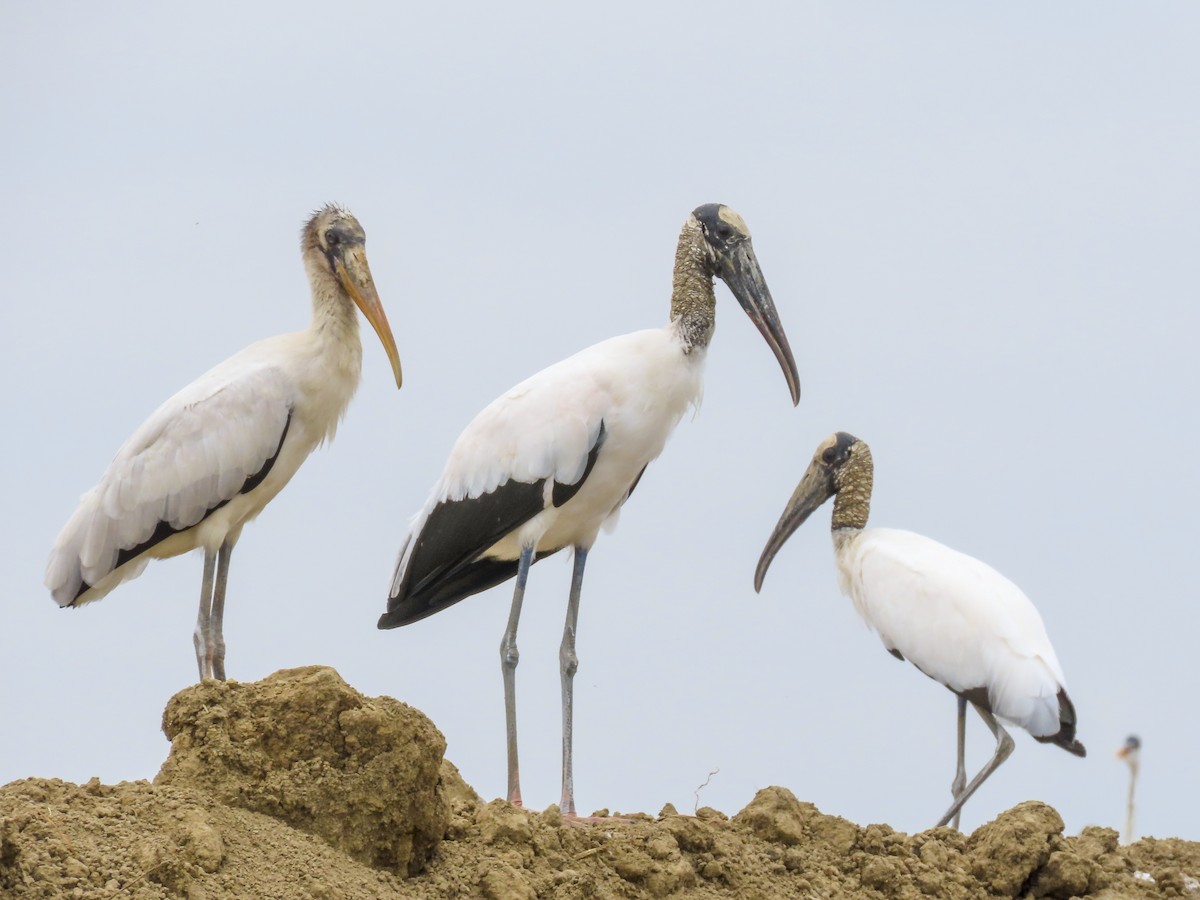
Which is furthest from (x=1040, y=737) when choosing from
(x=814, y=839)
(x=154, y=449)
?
(x=154, y=449)

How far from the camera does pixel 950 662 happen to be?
1139 centimetres

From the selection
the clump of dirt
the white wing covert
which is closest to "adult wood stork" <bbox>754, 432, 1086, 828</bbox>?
the white wing covert

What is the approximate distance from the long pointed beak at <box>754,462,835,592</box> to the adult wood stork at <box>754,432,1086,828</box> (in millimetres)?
1044

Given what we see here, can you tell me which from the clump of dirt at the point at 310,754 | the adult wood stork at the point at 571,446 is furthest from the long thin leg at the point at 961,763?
the clump of dirt at the point at 310,754

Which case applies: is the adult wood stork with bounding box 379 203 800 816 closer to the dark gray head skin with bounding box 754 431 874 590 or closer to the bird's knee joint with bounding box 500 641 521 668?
the bird's knee joint with bounding box 500 641 521 668

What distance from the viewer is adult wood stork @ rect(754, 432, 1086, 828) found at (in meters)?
11.0

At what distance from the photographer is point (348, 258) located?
11.1 meters

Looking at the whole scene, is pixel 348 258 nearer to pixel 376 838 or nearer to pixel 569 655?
pixel 569 655

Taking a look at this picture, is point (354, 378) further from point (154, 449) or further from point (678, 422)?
point (678, 422)

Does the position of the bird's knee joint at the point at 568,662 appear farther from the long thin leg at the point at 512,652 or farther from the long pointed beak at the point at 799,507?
the long pointed beak at the point at 799,507

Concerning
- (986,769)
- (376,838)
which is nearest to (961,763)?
(986,769)

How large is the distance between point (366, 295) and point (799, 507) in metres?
4.06

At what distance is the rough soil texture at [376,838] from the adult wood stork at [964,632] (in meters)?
1.98

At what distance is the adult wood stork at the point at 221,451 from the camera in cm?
1059
